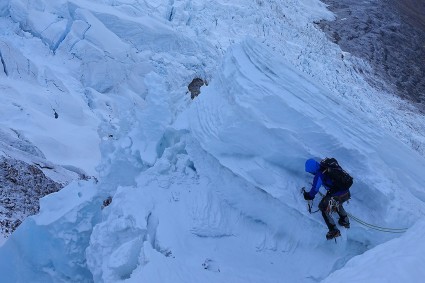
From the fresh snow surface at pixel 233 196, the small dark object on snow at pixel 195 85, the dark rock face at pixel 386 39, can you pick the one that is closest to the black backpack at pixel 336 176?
the fresh snow surface at pixel 233 196

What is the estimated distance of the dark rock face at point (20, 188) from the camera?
26.2 feet

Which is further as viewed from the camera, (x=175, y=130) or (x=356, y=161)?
(x=175, y=130)

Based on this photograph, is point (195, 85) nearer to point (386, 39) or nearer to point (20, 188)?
point (20, 188)

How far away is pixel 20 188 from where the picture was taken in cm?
851

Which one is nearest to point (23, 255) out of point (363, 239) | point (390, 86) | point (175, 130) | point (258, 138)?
point (175, 130)

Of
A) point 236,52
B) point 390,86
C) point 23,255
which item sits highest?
point 236,52

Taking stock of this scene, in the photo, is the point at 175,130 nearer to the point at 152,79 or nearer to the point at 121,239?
the point at 152,79

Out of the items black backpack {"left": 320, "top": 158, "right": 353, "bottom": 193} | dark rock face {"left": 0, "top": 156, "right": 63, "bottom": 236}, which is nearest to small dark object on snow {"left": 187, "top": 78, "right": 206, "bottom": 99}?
dark rock face {"left": 0, "top": 156, "right": 63, "bottom": 236}

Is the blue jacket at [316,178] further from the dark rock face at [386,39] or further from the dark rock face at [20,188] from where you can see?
the dark rock face at [386,39]

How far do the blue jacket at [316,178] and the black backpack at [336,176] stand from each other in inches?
1.6

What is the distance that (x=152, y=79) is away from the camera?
6.73 meters

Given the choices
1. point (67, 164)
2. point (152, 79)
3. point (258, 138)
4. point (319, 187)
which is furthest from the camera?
point (67, 164)

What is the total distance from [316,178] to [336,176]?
8.8 inches

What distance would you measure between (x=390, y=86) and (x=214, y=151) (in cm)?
1376
